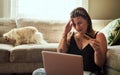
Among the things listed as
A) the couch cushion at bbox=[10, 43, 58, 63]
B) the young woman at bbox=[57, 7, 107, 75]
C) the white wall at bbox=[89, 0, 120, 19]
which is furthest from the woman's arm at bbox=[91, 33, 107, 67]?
the white wall at bbox=[89, 0, 120, 19]

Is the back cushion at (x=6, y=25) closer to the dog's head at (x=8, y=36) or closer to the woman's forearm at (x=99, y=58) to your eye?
the dog's head at (x=8, y=36)

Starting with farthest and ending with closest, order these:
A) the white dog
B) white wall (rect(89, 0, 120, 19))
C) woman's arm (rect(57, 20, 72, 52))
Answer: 1. white wall (rect(89, 0, 120, 19))
2. the white dog
3. woman's arm (rect(57, 20, 72, 52))

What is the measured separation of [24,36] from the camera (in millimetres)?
3260

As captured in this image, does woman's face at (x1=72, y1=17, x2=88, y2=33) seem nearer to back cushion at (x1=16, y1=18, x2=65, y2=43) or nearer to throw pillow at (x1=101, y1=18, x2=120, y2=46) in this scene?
throw pillow at (x1=101, y1=18, x2=120, y2=46)

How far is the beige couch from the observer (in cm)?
209

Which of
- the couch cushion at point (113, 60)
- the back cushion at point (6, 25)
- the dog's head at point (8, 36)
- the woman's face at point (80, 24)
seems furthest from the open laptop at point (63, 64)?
the back cushion at point (6, 25)

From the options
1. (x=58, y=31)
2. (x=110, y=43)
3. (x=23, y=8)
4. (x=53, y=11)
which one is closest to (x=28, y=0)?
(x=23, y=8)

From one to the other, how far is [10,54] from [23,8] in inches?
54.8

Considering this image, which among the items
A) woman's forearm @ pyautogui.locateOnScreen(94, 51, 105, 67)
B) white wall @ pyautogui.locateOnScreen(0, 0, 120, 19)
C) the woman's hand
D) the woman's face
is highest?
white wall @ pyautogui.locateOnScreen(0, 0, 120, 19)

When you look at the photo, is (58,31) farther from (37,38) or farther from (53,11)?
(53,11)

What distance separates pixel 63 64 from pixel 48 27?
76.0 inches

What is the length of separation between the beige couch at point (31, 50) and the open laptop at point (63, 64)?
1.98 ft

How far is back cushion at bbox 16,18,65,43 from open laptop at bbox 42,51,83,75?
176 cm

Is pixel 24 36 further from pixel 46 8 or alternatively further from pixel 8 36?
pixel 46 8
